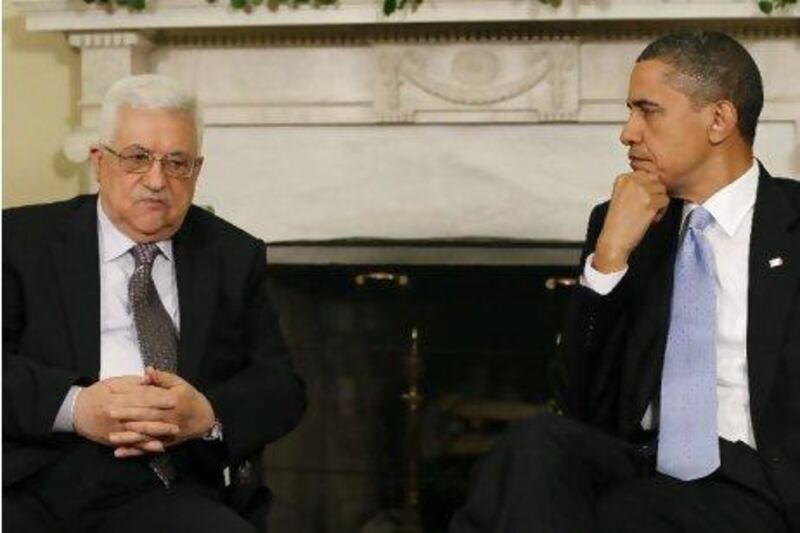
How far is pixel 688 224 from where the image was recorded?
1.89m

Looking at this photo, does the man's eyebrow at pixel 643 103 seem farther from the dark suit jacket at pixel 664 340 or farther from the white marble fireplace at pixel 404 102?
the white marble fireplace at pixel 404 102

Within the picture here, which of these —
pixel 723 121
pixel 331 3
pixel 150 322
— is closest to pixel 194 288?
pixel 150 322

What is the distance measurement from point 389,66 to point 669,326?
56.3 inches

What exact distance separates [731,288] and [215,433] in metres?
0.81

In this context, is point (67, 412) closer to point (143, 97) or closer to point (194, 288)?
point (194, 288)

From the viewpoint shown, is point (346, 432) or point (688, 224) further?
point (346, 432)

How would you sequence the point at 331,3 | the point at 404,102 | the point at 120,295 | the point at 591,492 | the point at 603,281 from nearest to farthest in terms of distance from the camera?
the point at 591,492 < the point at 603,281 < the point at 120,295 < the point at 331,3 < the point at 404,102

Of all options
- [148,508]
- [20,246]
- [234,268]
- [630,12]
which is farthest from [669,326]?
[630,12]

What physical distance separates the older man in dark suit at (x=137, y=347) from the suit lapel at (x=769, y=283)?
2.32 ft

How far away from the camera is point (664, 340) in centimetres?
184

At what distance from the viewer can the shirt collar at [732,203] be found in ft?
6.17

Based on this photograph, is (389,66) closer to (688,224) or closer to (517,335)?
(517,335)

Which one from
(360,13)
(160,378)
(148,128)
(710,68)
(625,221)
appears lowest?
(160,378)

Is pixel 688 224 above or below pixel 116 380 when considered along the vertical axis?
above
